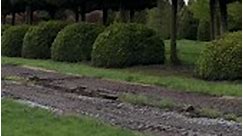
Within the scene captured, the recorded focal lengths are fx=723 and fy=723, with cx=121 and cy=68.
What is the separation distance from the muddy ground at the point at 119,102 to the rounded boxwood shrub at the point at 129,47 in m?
2.30

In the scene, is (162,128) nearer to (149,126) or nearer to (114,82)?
(149,126)

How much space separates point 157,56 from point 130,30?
1.12 meters

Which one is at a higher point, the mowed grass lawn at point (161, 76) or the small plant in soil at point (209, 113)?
the mowed grass lawn at point (161, 76)

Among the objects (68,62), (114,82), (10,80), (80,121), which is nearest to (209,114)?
(80,121)

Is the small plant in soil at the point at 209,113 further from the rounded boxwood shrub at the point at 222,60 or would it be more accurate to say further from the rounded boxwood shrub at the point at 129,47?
the rounded boxwood shrub at the point at 129,47

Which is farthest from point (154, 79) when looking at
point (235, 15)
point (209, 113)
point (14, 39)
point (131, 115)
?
point (235, 15)

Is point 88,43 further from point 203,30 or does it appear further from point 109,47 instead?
point 203,30

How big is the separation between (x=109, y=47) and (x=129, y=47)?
636mm

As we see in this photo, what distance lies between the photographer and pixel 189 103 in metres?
13.0

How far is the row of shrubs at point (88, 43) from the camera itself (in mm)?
21266

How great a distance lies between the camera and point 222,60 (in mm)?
16906

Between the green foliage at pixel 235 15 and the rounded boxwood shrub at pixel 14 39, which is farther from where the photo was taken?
the green foliage at pixel 235 15

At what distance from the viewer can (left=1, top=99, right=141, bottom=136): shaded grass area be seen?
27.4 feet

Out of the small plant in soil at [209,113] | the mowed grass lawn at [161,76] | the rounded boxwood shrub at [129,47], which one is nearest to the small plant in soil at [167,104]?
the small plant in soil at [209,113]
